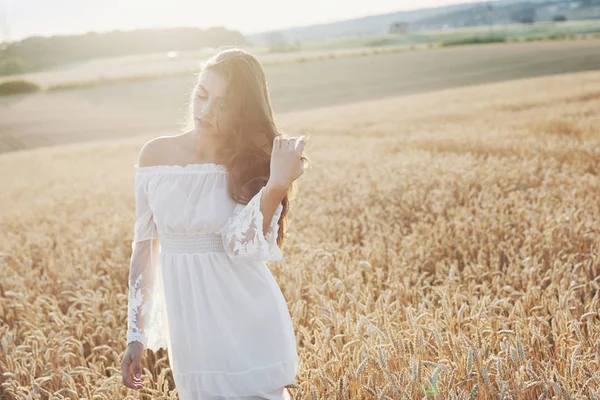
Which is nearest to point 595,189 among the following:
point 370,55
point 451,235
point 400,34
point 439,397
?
point 451,235

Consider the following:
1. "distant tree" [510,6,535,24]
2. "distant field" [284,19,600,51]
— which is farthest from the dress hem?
"distant tree" [510,6,535,24]

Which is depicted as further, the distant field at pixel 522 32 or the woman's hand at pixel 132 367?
the distant field at pixel 522 32

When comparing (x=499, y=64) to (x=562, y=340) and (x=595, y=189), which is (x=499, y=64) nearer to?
(x=595, y=189)

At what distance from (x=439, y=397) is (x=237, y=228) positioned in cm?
96

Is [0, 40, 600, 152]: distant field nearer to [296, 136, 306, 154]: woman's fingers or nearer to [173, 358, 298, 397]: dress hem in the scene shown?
[173, 358, 298, 397]: dress hem

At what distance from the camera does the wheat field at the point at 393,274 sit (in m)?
2.72

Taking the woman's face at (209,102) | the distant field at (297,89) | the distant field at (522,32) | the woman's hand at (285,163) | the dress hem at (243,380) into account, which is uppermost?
the woman's face at (209,102)

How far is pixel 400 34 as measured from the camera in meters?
86.8

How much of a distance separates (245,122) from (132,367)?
3.04 ft

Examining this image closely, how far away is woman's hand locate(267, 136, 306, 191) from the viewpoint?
2.03m

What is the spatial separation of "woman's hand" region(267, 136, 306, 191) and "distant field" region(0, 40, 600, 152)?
1125 inches

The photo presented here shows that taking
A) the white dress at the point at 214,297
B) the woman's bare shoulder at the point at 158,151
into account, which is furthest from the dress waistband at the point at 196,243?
the woman's bare shoulder at the point at 158,151

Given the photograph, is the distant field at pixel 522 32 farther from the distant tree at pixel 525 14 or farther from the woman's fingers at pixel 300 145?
the woman's fingers at pixel 300 145

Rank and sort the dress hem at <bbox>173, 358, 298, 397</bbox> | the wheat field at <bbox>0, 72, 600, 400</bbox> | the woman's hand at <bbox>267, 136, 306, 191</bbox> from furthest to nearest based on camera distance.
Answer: the wheat field at <bbox>0, 72, 600, 400</bbox>
the dress hem at <bbox>173, 358, 298, 397</bbox>
the woman's hand at <bbox>267, 136, 306, 191</bbox>
